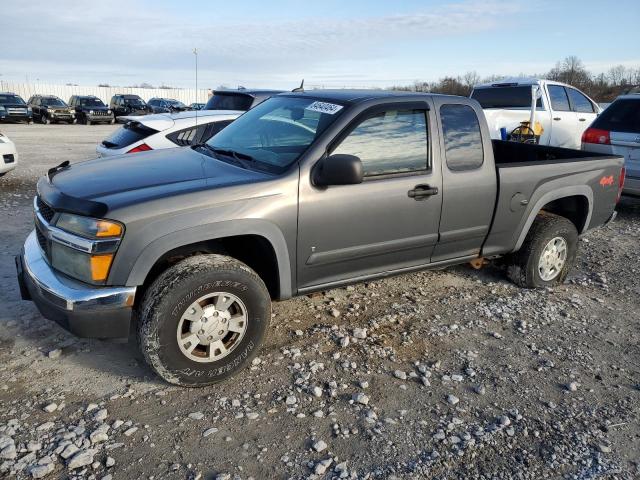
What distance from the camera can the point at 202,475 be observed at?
8.20 ft

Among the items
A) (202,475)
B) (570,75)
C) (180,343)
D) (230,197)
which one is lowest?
(202,475)

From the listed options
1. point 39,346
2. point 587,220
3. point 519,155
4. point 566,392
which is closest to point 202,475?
point 39,346

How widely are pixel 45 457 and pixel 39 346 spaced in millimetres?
1246

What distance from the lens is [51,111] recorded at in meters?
28.1

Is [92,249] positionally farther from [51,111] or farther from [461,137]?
[51,111]

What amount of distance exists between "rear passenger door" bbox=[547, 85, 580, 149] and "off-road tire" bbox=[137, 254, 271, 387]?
31.9 feet

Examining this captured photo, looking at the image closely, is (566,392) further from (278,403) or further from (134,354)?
(134,354)

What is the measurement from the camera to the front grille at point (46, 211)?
3.17 m

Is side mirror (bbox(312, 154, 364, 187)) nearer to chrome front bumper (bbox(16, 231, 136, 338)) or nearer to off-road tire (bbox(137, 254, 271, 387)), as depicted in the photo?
off-road tire (bbox(137, 254, 271, 387))

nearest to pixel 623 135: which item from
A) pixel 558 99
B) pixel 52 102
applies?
pixel 558 99

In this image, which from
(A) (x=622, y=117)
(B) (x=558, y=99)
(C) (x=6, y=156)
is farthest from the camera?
(B) (x=558, y=99)

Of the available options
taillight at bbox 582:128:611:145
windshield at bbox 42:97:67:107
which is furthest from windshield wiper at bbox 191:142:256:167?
windshield at bbox 42:97:67:107

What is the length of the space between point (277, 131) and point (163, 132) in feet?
10.5

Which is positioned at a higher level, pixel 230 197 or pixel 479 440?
pixel 230 197
